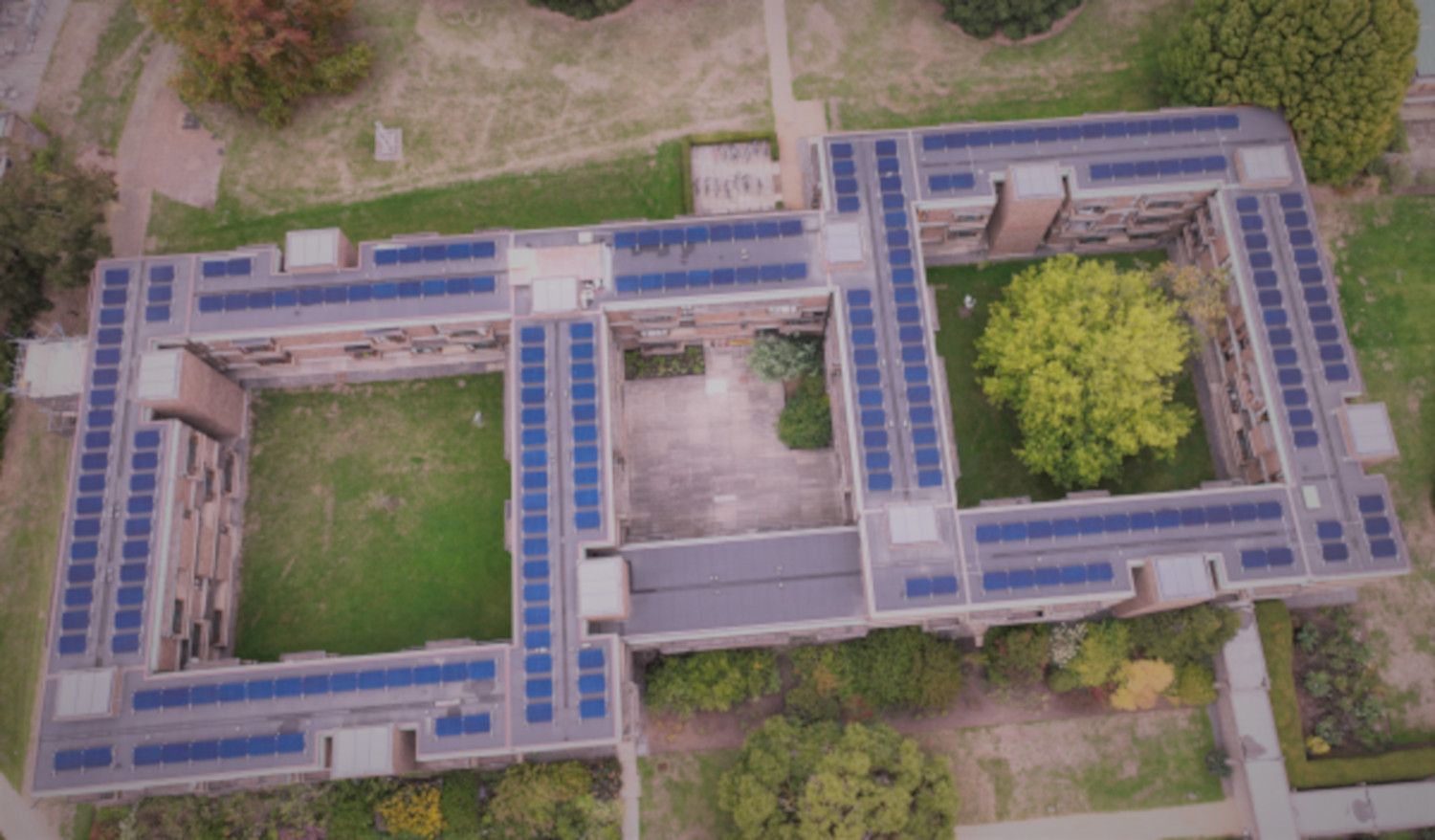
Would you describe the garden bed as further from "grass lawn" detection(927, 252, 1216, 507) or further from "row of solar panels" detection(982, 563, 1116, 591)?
"row of solar panels" detection(982, 563, 1116, 591)

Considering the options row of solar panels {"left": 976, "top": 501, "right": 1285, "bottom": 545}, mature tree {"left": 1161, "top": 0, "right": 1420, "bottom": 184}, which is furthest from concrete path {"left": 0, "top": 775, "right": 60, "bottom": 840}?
mature tree {"left": 1161, "top": 0, "right": 1420, "bottom": 184}

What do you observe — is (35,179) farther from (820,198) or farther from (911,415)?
(911,415)

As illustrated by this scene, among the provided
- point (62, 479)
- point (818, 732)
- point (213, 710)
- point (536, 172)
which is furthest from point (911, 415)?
point (62, 479)

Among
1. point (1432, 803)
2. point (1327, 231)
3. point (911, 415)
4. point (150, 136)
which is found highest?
point (150, 136)

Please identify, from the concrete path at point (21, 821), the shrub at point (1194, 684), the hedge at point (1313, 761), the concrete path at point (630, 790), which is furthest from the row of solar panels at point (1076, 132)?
the concrete path at point (21, 821)

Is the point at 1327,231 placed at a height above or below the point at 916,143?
below

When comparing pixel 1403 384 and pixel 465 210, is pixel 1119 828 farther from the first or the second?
pixel 465 210

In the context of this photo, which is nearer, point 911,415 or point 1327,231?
point 911,415
